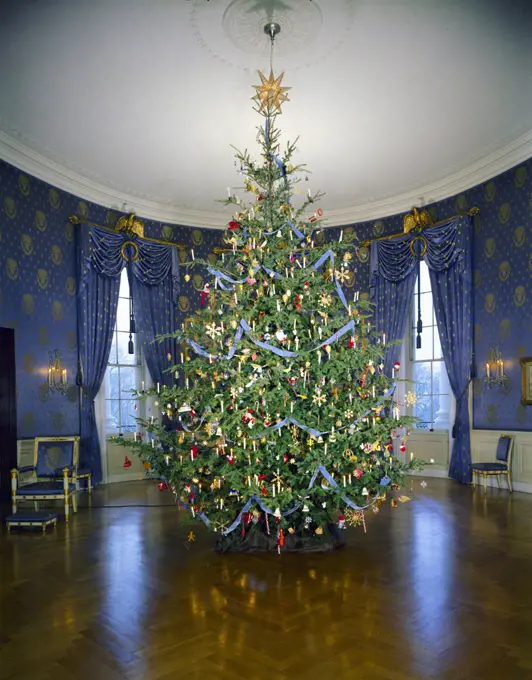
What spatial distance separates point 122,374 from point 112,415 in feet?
2.66

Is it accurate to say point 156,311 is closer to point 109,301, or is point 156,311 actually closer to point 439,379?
point 109,301

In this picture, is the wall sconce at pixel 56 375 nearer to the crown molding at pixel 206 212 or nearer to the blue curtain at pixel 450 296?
the crown molding at pixel 206 212

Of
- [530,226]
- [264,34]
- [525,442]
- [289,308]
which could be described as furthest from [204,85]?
[525,442]

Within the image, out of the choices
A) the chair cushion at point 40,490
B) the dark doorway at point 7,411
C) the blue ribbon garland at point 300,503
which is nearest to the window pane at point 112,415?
the dark doorway at point 7,411

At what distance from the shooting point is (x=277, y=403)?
193 inches

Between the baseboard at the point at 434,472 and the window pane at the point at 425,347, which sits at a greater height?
the window pane at the point at 425,347

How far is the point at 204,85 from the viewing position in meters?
6.64

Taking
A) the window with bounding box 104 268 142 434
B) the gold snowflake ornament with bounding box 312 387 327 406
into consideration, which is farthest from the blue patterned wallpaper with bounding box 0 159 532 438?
the gold snowflake ornament with bounding box 312 387 327 406

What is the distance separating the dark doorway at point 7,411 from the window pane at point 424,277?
7204 mm

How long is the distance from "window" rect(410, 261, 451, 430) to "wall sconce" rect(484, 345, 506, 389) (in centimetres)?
113

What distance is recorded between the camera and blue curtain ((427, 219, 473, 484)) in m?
9.26

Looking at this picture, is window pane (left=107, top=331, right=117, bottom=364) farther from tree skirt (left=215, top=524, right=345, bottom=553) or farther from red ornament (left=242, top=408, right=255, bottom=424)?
red ornament (left=242, top=408, right=255, bottom=424)

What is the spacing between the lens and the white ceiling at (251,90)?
5.45 m

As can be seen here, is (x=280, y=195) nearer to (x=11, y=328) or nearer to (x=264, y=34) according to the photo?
(x=264, y=34)
